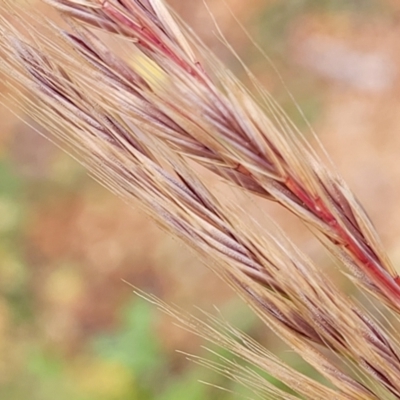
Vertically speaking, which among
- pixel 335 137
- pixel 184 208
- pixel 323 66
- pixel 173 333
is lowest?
pixel 173 333

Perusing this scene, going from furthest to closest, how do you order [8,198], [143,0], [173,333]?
1. [8,198]
2. [173,333]
3. [143,0]

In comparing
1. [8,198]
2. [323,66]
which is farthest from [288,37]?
[8,198]

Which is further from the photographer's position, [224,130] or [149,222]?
[149,222]

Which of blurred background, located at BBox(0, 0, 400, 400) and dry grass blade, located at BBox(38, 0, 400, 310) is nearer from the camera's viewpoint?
dry grass blade, located at BBox(38, 0, 400, 310)

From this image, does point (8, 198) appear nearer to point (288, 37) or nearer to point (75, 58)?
point (288, 37)

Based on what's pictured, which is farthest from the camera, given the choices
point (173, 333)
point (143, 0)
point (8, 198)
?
point (8, 198)
